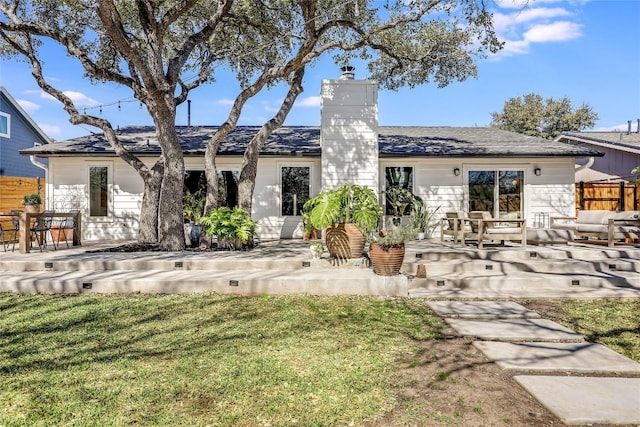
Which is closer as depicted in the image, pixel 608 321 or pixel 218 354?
pixel 218 354

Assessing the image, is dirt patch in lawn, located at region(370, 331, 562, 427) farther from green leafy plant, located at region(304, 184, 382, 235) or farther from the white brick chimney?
the white brick chimney

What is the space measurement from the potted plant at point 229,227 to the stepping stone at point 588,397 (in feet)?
20.0

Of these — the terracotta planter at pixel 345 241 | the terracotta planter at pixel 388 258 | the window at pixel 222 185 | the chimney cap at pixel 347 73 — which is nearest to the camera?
the terracotta planter at pixel 388 258

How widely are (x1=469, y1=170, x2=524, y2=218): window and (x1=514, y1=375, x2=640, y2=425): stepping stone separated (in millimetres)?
8608

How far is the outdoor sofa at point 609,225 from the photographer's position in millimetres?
8102

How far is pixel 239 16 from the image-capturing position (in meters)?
9.39

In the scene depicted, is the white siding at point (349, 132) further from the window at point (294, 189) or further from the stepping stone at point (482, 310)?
the stepping stone at point (482, 310)

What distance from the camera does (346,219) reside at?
6.71 metres

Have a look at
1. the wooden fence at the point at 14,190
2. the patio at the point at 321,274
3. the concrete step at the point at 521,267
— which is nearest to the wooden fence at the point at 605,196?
the patio at the point at 321,274

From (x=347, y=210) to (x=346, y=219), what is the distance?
0.55 ft

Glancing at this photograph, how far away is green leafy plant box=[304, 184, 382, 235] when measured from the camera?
21.6 feet

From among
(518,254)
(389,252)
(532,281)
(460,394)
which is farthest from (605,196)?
(460,394)

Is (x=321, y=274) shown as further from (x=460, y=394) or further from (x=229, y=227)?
(x=460, y=394)

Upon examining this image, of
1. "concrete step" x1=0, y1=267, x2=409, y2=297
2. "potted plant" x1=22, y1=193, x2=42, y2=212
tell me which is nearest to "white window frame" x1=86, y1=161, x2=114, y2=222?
"potted plant" x1=22, y1=193, x2=42, y2=212
